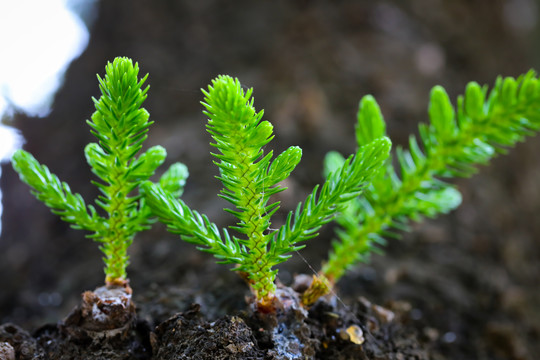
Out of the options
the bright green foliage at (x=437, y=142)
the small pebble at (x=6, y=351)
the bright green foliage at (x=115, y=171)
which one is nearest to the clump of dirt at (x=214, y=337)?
the small pebble at (x=6, y=351)

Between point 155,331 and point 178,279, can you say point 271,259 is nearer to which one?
point 155,331

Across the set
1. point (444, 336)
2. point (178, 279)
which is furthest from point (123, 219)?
point (444, 336)

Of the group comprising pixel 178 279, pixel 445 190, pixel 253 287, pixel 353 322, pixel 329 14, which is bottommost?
pixel 353 322

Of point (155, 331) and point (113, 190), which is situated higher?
point (113, 190)

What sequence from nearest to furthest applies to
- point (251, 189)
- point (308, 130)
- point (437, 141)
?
point (251, 189)
point (437, 141)
point (308, 130)

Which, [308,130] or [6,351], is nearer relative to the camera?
[6,351]

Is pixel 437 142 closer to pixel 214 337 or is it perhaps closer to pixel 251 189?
pixel 251 189

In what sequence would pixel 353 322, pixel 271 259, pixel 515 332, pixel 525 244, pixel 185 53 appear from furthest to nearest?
pixel 185 53 → pixel 525 244 → pixel 515 332 → pixel 353 322 → pixel 271 259

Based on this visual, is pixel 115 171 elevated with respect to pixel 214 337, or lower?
elevated

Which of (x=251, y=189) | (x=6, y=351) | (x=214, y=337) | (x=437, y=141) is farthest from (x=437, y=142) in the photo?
(x=6, y=351)
